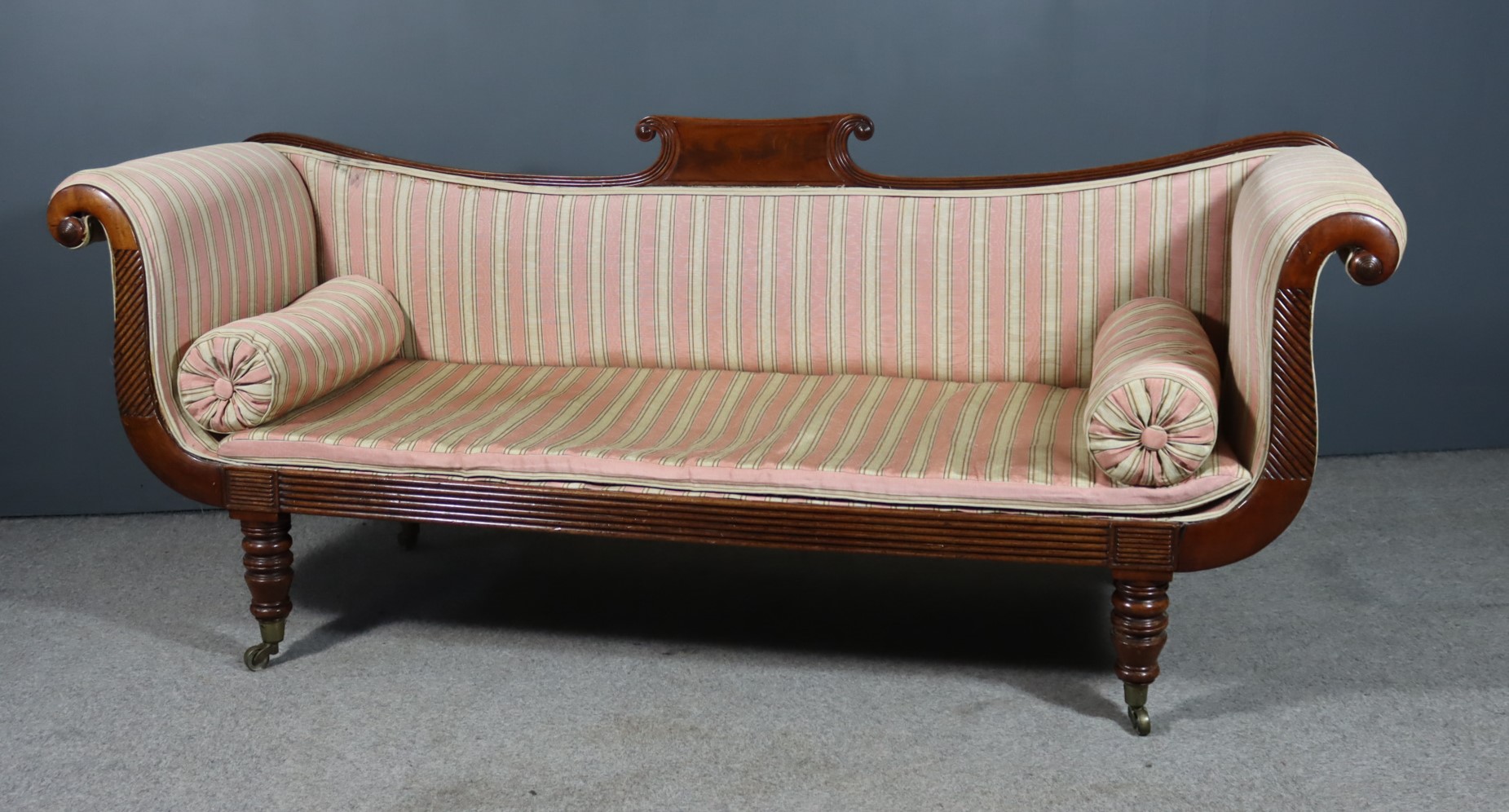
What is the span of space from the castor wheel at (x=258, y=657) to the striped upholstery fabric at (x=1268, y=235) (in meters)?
1.58

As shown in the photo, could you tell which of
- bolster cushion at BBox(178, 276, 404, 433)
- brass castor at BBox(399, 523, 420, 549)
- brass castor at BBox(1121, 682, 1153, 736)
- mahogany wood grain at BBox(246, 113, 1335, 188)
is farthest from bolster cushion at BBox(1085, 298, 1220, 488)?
brass castor at BBox(399, 523, 420, 549)

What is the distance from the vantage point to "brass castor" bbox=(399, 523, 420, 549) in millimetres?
2805

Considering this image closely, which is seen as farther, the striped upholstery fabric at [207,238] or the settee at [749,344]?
the striped upholstery fabric at [207,238]

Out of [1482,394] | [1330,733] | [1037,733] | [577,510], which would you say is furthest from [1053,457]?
[1482,394]

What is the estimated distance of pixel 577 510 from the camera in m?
2.11

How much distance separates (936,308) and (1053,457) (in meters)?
0.53

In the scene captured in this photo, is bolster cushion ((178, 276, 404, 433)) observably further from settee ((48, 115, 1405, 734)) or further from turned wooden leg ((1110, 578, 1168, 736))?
turned wooden leg ((1110, 578, 1168, 736))

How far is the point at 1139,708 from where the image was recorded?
2031 mm

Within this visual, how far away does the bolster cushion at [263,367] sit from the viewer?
2172 millimetres

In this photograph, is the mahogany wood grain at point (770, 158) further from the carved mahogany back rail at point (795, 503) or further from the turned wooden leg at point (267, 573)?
the turned wooden leg at point (267, 573)

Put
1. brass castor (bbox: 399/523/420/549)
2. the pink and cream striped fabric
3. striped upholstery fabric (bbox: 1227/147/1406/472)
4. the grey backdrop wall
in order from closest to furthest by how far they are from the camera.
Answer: striped upholstery fabric (bbox: 1227/147/1406/472)
the pink and cream striped fabric
brass castor (bbox: 399/523/420/549)
the grey backdrop wall

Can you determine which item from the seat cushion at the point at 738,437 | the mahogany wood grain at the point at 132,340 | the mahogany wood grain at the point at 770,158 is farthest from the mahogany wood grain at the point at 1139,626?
the mahogany wood grain at the point at 132,340

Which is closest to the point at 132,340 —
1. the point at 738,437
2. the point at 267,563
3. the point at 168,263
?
the point at 168,263

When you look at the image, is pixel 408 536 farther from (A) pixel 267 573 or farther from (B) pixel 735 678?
(B) pixel 735 678
